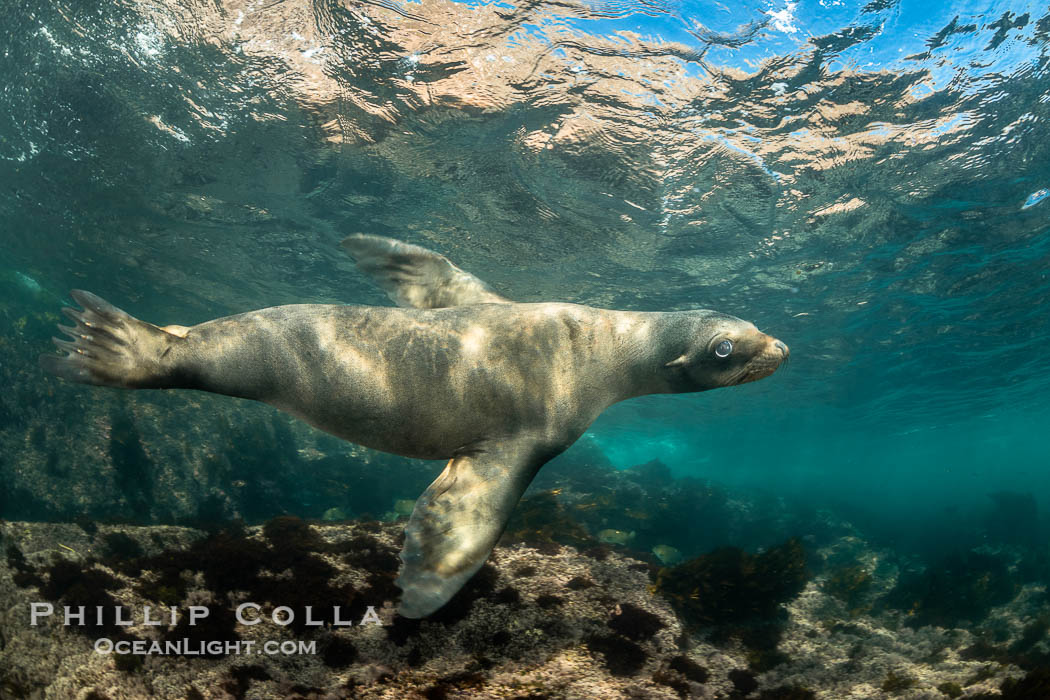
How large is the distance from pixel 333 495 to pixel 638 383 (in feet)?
43.4

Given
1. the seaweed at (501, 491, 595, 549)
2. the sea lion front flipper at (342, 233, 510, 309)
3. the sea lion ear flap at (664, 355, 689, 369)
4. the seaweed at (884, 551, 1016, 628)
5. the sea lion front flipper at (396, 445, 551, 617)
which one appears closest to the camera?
the sea lion front flipper at (396, 445, 551, 617)

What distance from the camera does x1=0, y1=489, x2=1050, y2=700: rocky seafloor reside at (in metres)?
3.03

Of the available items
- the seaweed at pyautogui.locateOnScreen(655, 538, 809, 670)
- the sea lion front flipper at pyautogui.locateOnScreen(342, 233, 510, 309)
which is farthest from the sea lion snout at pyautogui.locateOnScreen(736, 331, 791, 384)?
the seaweed at pyautogui.locateOnScreen(655, 538, 809, 670)

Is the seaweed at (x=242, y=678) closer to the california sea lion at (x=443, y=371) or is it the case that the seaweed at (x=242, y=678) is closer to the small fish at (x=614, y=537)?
the california sea lion at (x=443, y=371)

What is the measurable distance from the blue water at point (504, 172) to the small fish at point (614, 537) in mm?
6854

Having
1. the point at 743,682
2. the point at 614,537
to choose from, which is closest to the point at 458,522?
the point at 743,682

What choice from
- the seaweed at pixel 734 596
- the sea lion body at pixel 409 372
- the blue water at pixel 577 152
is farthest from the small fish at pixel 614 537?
the sea lion body at pixel 409 372

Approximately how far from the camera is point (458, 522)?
113 inches

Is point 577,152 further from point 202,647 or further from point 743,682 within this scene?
point 202,647

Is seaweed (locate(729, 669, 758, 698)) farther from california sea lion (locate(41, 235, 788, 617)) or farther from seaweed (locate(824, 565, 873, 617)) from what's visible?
seaweed (locate(824, 565, 873, 617))

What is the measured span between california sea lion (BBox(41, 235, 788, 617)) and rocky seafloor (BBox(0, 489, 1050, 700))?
1.10m

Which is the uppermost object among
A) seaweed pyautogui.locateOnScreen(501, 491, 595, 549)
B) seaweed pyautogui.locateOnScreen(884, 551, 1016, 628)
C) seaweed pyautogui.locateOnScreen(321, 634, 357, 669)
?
seaweed pyautogui.locateOnScreen(501, 491, 595, 549)

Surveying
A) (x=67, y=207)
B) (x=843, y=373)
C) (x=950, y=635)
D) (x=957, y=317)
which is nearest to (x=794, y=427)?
(x=843, y=373)

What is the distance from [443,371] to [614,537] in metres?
10.9
